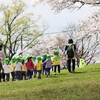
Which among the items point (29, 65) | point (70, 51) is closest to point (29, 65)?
point (29, 65)

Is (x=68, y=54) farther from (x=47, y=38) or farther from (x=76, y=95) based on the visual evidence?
(x=47, y=38)

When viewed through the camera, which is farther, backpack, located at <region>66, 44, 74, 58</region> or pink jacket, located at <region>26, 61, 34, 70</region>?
backpack, located at <region>66, 44, 74, 58</region>

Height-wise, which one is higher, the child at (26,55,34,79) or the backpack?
the backpack

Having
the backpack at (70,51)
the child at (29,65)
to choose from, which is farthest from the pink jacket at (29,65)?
the backpack at (70,51)

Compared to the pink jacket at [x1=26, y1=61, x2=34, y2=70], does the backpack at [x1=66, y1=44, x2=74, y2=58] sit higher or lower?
higher

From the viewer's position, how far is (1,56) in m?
17.0

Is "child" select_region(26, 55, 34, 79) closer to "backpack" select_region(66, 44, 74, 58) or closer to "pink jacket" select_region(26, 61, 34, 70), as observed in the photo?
"pink jacket" select_region(26, 61, 34, 70)

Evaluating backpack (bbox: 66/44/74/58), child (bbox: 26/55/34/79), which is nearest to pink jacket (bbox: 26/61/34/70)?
child (bbox: 26/55/34/79)

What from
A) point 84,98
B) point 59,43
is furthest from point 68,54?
point 59,43

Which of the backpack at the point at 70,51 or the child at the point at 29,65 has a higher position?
the backpack at the point at 70,51

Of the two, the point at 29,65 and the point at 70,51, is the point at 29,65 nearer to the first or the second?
the point at 29,65

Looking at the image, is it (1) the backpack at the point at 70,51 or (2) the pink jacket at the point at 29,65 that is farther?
(1) the backpack at the point at 70,51

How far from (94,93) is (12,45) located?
3682 centimetres

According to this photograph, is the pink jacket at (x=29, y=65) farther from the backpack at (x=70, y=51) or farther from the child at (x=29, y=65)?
the backpack at (x=70, y=51)
